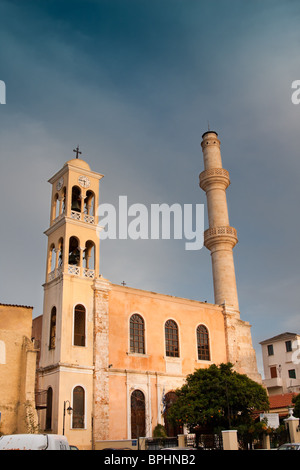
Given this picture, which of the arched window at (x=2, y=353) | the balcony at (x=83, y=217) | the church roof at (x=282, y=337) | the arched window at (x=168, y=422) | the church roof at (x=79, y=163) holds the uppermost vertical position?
the church roof at (x=79, y=163)

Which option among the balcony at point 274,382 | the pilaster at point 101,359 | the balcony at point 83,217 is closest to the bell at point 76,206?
the balcony at point 83,217

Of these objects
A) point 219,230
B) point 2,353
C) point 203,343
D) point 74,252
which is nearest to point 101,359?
point 2,353

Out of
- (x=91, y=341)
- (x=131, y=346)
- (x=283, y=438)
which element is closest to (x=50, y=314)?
(x=91, y=341)

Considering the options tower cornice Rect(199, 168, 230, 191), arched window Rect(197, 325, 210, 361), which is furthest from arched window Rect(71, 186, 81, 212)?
arched window Rect(197, 325, 210, 361)

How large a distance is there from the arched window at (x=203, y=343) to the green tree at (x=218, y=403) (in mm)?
7599

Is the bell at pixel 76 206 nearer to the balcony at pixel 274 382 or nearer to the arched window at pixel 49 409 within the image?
the arched window at pixel 49 409

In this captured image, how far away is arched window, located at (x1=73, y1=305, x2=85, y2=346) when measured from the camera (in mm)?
25719

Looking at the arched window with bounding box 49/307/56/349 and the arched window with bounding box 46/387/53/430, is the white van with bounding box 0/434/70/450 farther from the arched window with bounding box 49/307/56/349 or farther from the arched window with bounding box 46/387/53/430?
the arched window with bounding box 49/307/56/349

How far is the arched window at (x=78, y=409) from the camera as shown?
23.8 metres

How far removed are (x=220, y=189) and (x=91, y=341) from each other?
16190 mm

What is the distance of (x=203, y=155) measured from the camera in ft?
125

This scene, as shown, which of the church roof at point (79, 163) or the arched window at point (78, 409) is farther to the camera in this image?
the church roof at point (79, 163)
